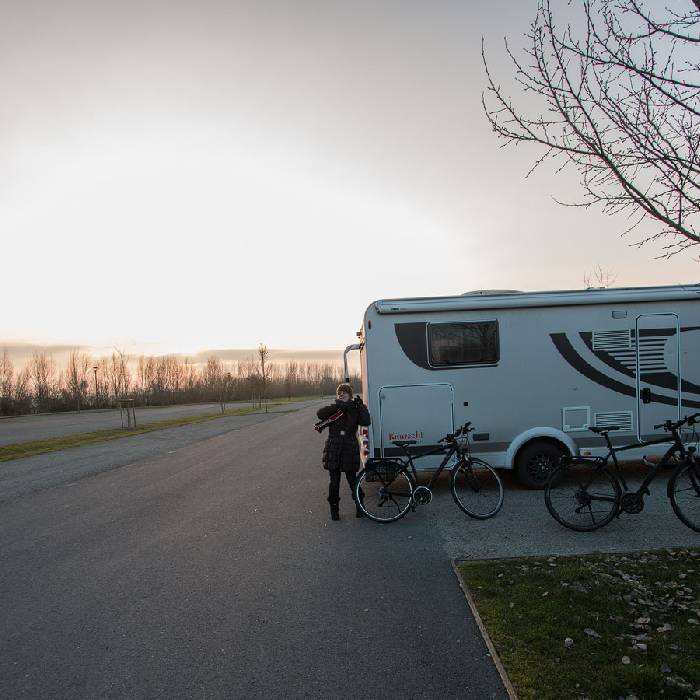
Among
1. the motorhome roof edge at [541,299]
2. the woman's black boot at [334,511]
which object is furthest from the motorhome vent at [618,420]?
the woman's black boot at [334,511]

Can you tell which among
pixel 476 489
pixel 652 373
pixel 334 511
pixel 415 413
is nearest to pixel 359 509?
pixel 334 511

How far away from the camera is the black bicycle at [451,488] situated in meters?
7.15

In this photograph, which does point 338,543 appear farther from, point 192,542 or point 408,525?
point 192,542

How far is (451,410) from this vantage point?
8609 millimetres

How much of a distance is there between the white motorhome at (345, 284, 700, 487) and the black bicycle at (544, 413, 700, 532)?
90.1 inches

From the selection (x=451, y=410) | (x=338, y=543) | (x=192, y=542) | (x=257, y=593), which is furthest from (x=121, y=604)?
(x=451, y=410)

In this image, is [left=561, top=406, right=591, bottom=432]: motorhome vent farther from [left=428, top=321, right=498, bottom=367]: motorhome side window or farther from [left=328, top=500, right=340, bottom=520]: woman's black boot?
[left=328, top=500, right=340, bottom=520]: woman's black boot

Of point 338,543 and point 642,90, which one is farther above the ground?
point 642,90

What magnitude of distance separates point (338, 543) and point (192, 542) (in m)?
1.76

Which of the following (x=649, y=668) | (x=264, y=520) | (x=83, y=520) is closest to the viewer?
(x=649, y=668)

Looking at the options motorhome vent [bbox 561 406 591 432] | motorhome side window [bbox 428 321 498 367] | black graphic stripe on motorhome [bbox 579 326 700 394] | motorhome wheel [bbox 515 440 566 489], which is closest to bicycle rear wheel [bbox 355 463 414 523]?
motorhome side window [bbox 428 321 498 367]

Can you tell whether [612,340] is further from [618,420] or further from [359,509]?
[359,509]

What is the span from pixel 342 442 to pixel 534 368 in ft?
11.4

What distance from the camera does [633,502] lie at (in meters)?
6.09
